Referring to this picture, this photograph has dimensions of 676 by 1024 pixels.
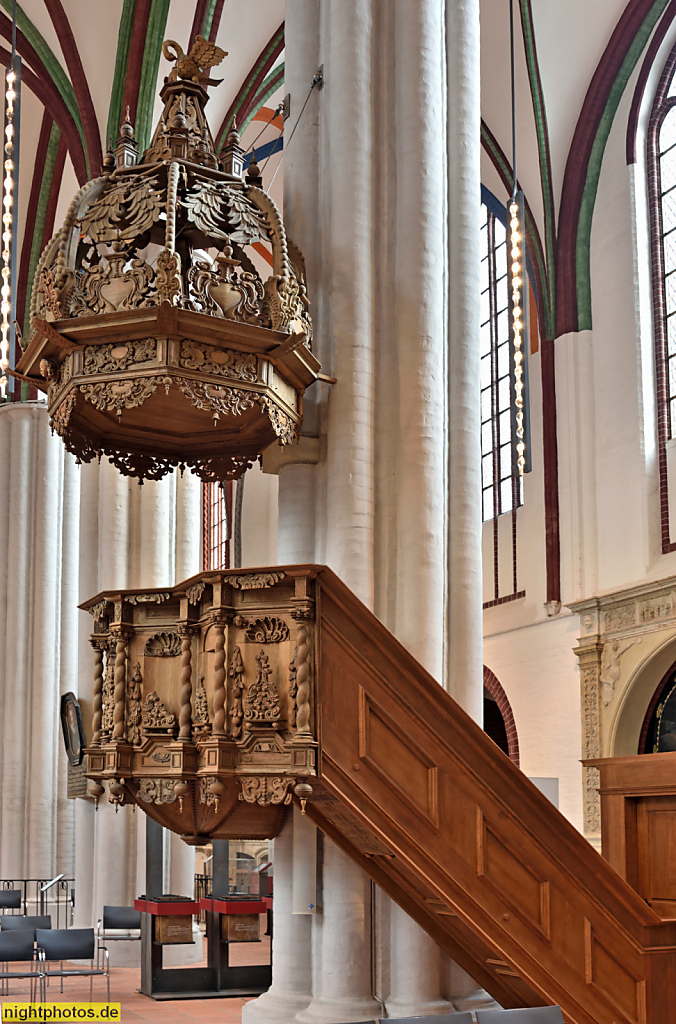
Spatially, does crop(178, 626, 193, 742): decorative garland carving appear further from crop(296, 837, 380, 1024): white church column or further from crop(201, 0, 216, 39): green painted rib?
crop(201, 0, 216, 39): green painted rib

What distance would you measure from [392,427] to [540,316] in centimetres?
930

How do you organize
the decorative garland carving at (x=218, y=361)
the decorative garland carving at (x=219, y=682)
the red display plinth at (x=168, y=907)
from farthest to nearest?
1. the red display plinth at (x=168, y=907)
2. the decorative garland carving at (x=218, y=361)
3. the decorative garland carving at (x=219, y=682)

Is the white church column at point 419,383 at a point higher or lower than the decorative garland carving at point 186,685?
higher

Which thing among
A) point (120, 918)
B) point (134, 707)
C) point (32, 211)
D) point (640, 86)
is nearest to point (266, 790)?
point (134, 707)

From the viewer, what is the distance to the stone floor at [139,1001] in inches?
352

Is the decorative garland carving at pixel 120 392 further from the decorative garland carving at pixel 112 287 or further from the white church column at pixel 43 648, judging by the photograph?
the white church column at pixel 43 648

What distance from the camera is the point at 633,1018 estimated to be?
6812 millimetres

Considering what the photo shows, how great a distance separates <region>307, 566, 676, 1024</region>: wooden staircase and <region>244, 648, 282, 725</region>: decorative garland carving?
23cm

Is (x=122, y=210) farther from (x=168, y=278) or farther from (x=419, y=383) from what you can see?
(x=419, y=383)

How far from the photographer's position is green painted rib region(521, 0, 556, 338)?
1555 cm

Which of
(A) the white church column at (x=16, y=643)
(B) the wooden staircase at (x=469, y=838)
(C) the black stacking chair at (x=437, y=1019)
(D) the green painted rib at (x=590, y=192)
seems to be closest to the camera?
(C) the black stacking chair at (x=437, y=1019)

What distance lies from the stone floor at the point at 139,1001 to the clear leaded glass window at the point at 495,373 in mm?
8027

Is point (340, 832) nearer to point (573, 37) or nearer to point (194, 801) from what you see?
point (194, 801)

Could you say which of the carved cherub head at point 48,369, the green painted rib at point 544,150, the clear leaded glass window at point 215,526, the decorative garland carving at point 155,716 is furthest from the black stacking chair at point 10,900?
the clear leaded glass window at point 215,526
